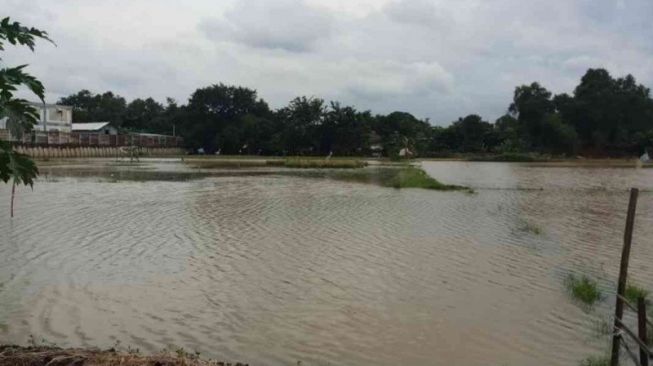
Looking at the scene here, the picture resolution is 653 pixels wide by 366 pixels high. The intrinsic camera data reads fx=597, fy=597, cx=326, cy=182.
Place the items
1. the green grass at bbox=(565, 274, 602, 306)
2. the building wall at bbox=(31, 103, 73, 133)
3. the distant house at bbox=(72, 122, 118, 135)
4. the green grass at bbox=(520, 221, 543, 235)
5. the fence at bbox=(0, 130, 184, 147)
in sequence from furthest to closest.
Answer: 1. the distant house at bbox=(72, 122, 118, 135)
2. the building wall at bbox=(31, 103, 73, 133)
3. the fence at bbox=(0, 130, 184, 147)
4. the green grass at bbox=(520, 221, 543, 235)
5. the green grass at bbox=(565, 274, 602, 306)

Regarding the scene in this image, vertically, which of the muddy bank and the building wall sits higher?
the building wall

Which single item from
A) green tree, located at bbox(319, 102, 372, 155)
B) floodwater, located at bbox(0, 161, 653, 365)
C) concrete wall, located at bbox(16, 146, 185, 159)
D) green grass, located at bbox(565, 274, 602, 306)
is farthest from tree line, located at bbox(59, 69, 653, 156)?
green grass, located at bbox(565, 274, 602, 306)

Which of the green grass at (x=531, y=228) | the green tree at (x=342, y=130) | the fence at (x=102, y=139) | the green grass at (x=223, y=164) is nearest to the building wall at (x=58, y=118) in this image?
the fence at (x=102, y=139)

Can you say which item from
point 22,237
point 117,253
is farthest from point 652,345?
point 22,237

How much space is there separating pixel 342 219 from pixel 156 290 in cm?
887

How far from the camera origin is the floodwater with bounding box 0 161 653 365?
22.5 ft

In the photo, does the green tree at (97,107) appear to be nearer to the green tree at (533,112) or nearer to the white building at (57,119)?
the white building at (57,119)

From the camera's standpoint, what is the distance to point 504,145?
80.5 meters

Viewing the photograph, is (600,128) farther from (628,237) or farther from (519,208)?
(628,237)

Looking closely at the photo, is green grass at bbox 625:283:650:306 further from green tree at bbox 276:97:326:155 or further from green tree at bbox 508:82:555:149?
green tree at bbox 508:82:555:149

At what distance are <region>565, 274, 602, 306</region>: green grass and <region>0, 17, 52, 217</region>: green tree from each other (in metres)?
7.53

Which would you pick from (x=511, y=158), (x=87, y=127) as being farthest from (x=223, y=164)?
(x=511, y=158)

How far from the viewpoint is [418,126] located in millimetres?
95062

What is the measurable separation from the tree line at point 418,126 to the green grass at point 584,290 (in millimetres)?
65140
